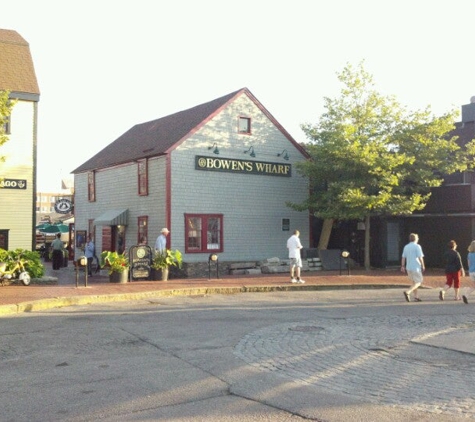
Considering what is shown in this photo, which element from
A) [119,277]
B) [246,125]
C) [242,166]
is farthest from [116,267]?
[246,125]

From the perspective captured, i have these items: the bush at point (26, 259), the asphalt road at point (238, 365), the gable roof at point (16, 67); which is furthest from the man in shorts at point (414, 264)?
the gable roof at point (16, 67)

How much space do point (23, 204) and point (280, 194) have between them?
35.6 ft

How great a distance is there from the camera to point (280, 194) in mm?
25828

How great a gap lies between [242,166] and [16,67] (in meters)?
9.64

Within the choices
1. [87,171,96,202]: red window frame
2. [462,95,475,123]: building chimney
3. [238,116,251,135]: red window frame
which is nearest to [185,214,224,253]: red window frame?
[238,116,251,135]: red window frame

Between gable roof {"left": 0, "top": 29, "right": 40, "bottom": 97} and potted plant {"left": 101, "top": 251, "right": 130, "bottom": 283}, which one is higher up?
gable roof {"left": 0, "top": 29, "right": 40, "bottom": 97}

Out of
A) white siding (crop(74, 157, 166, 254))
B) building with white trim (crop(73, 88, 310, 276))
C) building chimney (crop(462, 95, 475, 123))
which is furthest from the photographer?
building chimney (crop(462, 95, 475, 123))

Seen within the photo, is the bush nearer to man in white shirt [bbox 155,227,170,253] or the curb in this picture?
man in white shirt [bbox 155,227,170,253]

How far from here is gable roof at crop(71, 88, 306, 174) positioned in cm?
2345

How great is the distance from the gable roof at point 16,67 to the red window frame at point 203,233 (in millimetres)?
7540

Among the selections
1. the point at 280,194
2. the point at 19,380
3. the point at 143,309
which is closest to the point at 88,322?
the point at 143,309

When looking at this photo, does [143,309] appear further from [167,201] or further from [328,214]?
[328,214]

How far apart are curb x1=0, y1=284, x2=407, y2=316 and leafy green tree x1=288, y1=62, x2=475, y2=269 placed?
483cm

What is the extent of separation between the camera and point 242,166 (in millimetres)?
24469
